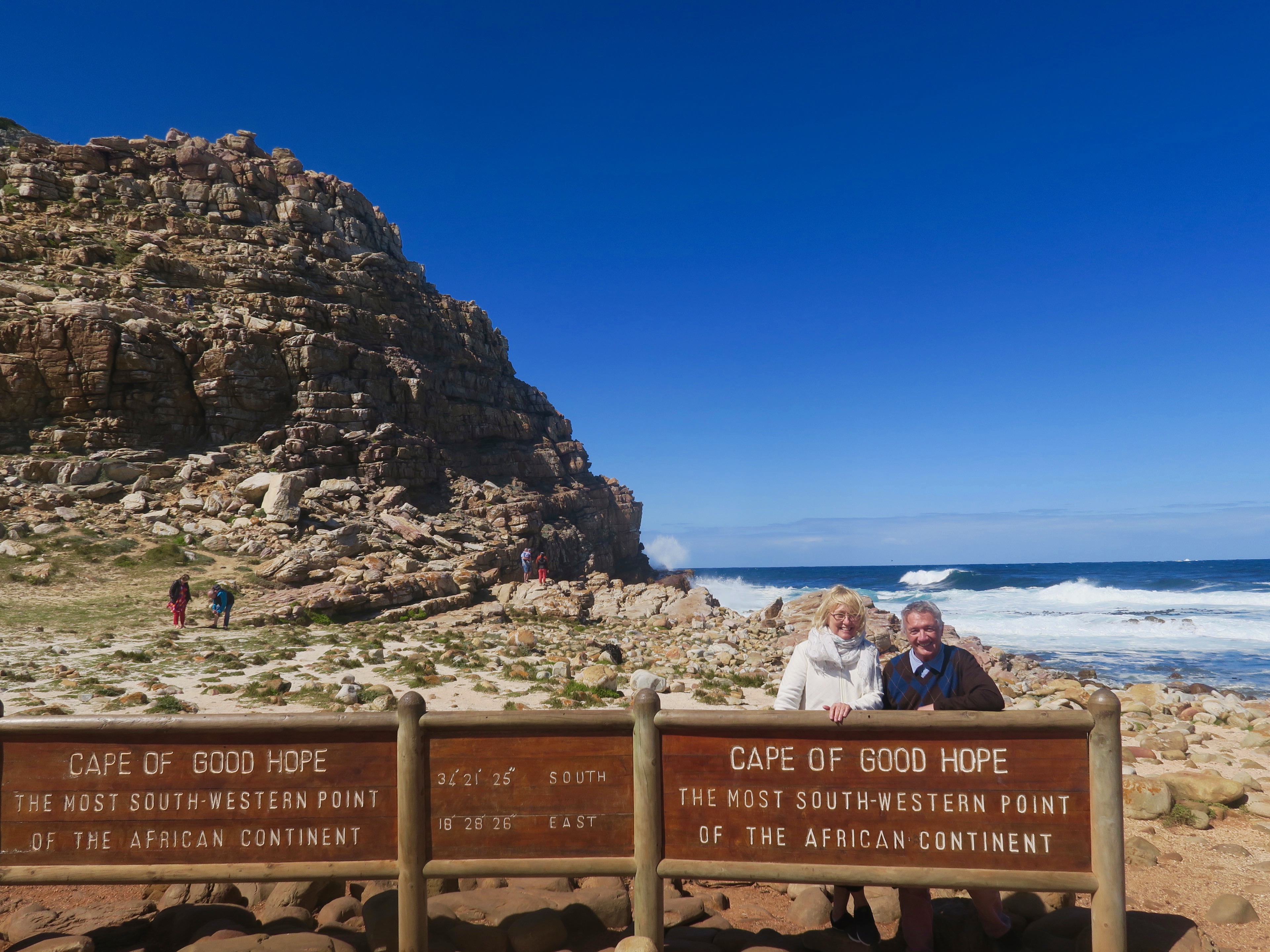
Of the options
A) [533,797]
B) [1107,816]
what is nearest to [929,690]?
[1107,816]

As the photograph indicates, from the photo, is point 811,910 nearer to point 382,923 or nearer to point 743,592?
point 382,923

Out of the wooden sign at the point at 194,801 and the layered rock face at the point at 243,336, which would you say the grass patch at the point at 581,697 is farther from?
the layered rock face at the point at 243,336

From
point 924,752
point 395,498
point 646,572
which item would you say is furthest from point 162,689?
point 646,572

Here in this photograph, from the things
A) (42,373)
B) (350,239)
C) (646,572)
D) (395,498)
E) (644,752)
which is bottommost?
(646,572)

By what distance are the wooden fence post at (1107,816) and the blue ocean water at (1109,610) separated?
71.5 ft

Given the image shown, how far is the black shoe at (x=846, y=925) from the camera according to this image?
415 cm

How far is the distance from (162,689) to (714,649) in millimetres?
12942

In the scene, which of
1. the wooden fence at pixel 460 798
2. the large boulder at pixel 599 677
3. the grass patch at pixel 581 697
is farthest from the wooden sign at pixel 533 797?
the large boulder at pixel 599 677

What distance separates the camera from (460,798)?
3658 mm

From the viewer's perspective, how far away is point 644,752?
3590 mm

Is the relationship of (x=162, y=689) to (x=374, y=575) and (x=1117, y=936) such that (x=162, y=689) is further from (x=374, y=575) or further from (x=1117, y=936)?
(x=1117, y=936)

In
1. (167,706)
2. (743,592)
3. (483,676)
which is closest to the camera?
(167,706)

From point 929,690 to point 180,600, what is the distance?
65.7 ft

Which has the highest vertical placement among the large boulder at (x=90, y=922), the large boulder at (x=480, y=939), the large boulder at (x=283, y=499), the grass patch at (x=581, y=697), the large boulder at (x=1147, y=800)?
the large boulder at (x=283, y=499)
